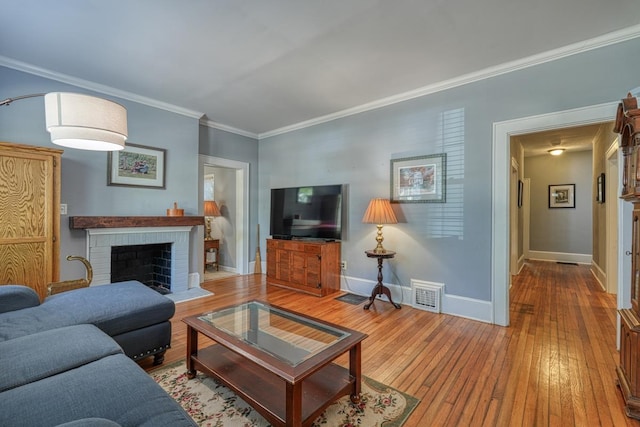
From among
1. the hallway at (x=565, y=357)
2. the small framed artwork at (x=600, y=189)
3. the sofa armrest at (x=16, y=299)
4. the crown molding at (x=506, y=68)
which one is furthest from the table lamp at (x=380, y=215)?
the small framed artwork at (x=600, y=189)

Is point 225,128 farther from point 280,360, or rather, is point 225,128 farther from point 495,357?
point 495,357

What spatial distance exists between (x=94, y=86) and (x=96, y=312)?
290cm

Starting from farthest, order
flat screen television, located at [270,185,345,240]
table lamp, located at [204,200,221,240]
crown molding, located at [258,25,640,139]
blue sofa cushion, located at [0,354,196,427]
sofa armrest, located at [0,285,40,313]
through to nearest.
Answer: table lamp, located at [204,200,221,240] → flat screen television, located at [270,185,345,240] → crown molding, located at [258,25,640,139] → sofa armrest, located at [0,285,40,313] → blue sofa cushion, located at [0,354,196,427]

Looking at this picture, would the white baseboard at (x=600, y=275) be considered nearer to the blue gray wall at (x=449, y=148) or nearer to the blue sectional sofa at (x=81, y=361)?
the blue gray wall at (x=449, y=148)

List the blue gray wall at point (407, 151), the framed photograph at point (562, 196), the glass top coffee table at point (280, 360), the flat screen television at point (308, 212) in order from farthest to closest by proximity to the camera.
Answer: the framed photograph at point (562, 196) < the flat screen television at point (308, 212) < the blue gray wall at point (407, 151) < the glass top coffee table at point (280, 360)

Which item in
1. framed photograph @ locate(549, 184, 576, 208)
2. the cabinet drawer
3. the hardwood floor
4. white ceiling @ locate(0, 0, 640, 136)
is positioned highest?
white ceiling @ locate(0, 0, 640, 136)

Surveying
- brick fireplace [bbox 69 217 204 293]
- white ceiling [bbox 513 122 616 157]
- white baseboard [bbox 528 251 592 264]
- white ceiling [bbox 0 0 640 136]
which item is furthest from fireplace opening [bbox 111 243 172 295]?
white baseboard [bbox 528 251 592 264]

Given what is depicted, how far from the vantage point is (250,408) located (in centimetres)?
172

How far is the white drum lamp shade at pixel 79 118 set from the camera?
5.28 ft

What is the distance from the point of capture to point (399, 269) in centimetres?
373

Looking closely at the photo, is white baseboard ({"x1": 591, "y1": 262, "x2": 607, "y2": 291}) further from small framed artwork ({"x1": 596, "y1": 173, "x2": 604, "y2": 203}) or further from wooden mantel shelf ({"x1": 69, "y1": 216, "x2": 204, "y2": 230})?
wooden mantel shelf ({"x1": 69, "y1": 216, "x2": 204, "y2": 230})

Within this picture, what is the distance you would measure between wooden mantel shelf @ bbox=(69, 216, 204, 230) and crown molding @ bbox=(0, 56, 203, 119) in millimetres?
1518

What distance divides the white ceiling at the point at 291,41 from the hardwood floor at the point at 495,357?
2636 millimetres

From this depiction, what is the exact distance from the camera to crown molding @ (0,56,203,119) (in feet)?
9.75
